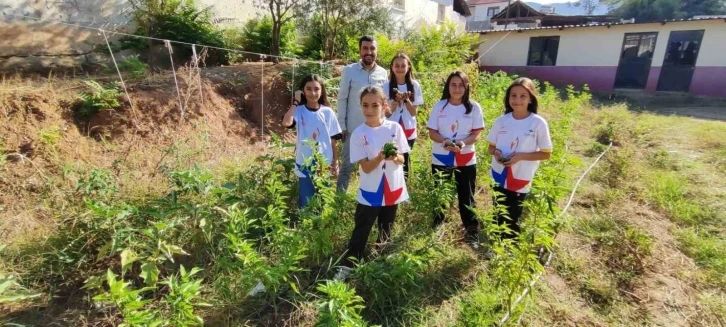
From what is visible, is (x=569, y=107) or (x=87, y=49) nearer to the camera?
(x=569, y=107)

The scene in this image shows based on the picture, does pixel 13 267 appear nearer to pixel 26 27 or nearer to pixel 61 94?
pixel 61 94

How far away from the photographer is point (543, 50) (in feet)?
49.0

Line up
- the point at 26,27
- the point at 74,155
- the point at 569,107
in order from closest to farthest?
1. the point at 74,155
2. the point at 569,107
3. the point at 26,27

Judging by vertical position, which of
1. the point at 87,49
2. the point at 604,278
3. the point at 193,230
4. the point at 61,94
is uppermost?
the point at 87,49

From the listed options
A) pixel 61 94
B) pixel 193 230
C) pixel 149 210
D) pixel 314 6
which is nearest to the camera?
pixel 149 210

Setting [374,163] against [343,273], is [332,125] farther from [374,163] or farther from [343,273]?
[343,273]

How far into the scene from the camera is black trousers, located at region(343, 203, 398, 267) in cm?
242

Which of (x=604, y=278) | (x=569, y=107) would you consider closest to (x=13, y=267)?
(x=604, y=278)

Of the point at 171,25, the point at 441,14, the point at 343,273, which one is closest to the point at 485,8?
the point at 441,14

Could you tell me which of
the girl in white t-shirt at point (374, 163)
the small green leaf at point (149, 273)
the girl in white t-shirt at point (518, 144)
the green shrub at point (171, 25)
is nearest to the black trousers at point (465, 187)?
the girl in white t-shirt at point (518, 144)

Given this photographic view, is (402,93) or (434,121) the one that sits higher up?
(402,93)

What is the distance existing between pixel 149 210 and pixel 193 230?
0.33m

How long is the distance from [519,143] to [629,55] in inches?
555

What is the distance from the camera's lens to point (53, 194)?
9.86 feet
